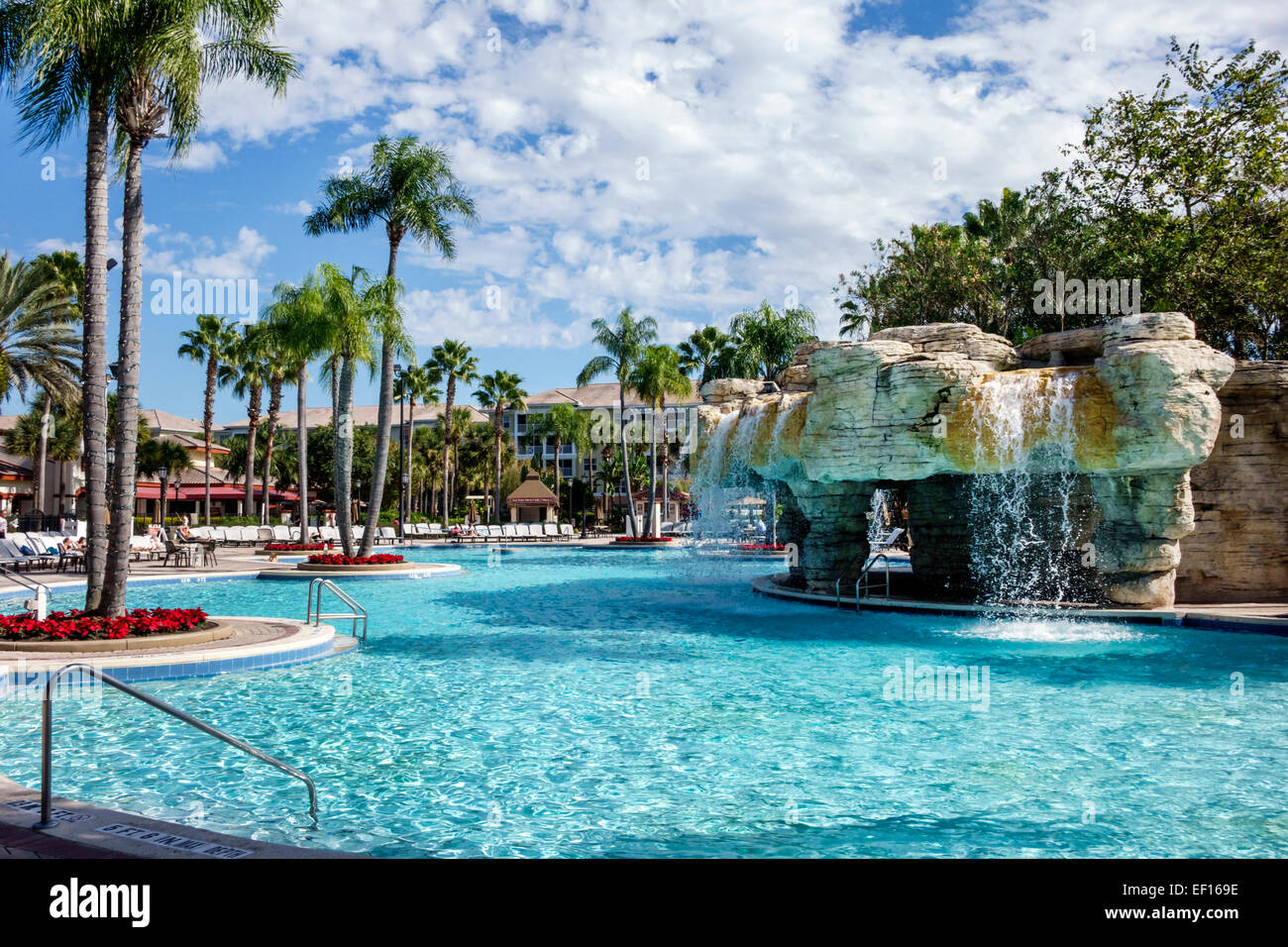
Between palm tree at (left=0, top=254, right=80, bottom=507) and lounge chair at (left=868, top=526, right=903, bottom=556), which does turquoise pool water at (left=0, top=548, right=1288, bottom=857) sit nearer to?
lounge chair at (left=868, top=526, right=903, bottom=556)

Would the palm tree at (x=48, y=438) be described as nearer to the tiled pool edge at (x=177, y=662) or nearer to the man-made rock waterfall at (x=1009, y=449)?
the tiled pool edge at (x=177, y=662)

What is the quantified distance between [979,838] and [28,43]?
1244 cm

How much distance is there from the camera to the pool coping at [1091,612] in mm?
13133

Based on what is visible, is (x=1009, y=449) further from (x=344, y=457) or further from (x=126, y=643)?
(x=344, y=457)

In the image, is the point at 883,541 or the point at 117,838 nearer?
the point at 117,838

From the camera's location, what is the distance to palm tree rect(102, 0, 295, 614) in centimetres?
1051

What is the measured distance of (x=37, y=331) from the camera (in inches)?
1120

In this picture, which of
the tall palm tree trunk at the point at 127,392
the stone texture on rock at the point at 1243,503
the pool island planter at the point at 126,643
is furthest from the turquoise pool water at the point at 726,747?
the stone texture on rock at the point at 1243,503

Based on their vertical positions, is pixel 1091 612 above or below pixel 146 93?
below

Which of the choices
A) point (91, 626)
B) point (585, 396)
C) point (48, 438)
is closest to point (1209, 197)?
point (91, 626)

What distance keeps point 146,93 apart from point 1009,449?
1405 cm

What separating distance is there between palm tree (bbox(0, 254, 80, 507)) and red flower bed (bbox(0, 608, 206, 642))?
22100 mm

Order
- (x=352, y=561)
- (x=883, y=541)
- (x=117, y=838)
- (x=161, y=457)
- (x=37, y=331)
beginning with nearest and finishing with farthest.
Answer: (x=117, y=838) < (x=352, y=561) < (x=37, y=331) < (x=883, y=541) < (x=161, y=457)

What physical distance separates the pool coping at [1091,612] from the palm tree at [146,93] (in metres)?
12.4
